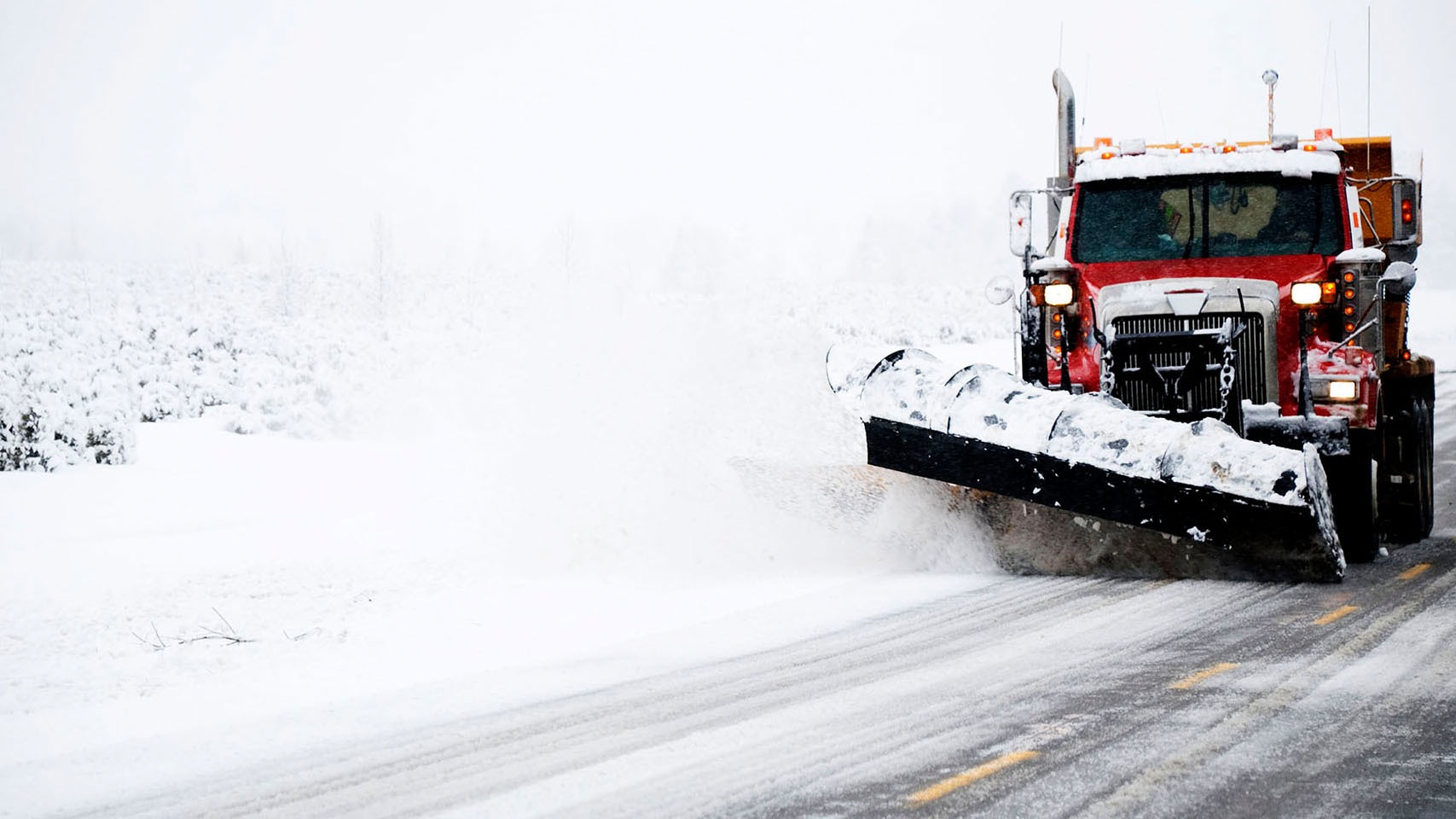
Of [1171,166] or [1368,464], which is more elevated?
[1171,166]

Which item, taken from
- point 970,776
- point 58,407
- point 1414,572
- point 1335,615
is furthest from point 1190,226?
point 58,407

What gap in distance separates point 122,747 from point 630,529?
396 centimetres

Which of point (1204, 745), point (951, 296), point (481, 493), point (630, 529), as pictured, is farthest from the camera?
point (951, 296)

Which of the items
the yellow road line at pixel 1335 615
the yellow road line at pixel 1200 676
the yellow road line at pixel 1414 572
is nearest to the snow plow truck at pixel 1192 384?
the yellow road line at pixel 1414 572

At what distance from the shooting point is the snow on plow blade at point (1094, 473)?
6.38 meters

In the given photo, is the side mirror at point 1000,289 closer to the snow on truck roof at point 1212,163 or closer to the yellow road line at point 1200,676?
the snow on truck roof at point 1212,163

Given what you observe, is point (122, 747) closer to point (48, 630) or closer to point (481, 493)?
point (48, 630)

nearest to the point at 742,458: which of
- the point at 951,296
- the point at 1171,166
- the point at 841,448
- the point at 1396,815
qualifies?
the point at 841,448

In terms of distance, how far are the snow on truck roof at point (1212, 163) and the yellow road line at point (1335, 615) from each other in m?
3.18

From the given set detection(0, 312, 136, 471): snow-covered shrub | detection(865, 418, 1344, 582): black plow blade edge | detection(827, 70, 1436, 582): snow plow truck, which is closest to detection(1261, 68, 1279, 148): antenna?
detection(827, 70, 1436, 582): snow plow truck

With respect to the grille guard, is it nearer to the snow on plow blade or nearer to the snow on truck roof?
the snow on plow blade

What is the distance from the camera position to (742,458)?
8211 millimetres

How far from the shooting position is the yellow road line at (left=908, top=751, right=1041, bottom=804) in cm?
357

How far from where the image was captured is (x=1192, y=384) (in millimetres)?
7199
